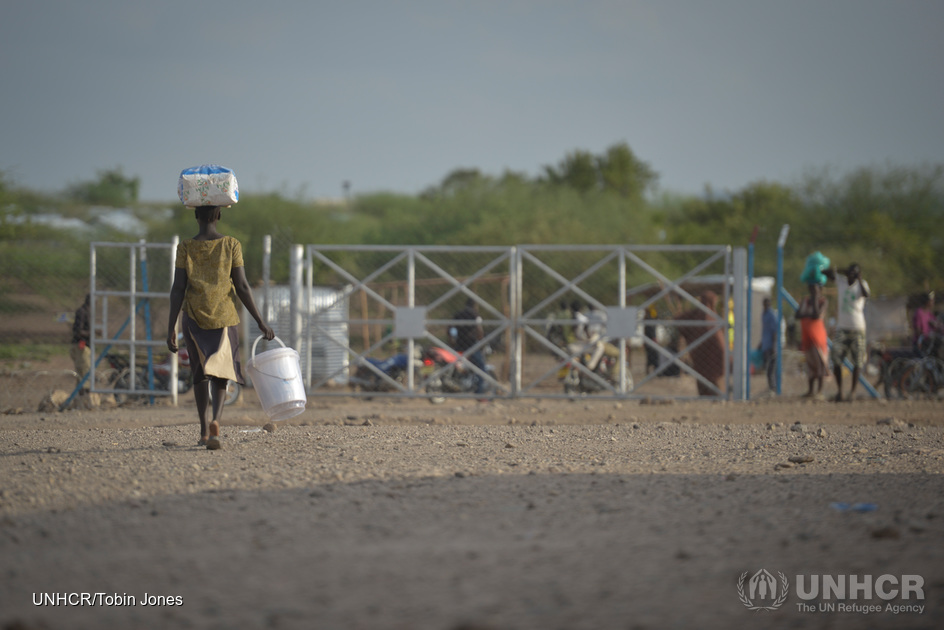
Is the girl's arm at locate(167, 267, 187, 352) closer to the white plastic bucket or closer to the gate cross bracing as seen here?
the white plastic bucket

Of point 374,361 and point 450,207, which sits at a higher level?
point 450,207

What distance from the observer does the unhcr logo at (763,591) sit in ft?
10.4

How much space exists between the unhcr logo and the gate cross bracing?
295 inches

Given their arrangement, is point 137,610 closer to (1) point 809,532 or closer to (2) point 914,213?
(1) point 809,532

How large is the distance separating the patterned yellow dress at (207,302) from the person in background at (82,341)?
18.1ft

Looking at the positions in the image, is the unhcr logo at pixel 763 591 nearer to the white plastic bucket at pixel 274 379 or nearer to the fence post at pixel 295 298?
the white plastic bucket at pixel 274 379

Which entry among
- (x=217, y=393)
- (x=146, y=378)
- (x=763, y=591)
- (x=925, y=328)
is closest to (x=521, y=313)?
(x=925, y=328)

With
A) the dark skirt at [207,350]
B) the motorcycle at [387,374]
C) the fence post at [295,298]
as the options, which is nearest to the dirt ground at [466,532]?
the dark skirt at [207,350]

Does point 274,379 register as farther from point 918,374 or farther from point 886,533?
point 918,374

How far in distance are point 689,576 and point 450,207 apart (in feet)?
96.1

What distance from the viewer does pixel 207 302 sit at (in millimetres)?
6273

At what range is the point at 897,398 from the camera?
1263cm

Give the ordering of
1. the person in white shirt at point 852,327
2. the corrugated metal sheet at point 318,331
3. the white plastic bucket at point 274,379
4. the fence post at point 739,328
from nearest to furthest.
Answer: the white plastic bucket at point 274,379, the fence post at point 739,328, the person in white shirt at point 852,327, the corrugated metal sheet at point 318,331

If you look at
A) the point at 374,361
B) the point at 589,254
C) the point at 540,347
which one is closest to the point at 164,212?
→ the point at 589,254
